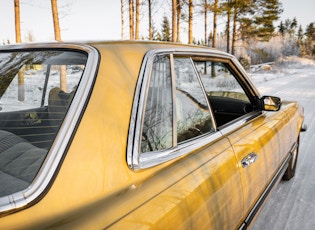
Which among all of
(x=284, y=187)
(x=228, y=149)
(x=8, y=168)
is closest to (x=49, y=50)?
(x=8, y=168)

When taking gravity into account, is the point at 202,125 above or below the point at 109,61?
below

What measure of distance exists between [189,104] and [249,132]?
0.62 metres

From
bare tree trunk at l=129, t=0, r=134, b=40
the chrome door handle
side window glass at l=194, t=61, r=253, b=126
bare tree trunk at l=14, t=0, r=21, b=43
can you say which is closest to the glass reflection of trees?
the chrome door handle

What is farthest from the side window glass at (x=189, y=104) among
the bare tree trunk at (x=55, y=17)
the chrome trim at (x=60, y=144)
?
the bare tree trunk at (x=55, y=17)

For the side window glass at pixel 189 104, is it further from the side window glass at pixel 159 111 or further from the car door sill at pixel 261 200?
the car door sill at pixel 261 200

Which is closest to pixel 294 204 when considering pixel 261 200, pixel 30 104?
pixel 261 200

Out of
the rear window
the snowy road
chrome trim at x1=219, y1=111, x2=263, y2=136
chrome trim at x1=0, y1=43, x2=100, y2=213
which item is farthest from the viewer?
the snowy road

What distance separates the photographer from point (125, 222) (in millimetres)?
942

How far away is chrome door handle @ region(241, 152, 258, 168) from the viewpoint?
1.83 metres

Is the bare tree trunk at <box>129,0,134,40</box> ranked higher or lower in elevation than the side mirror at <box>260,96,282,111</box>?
higher

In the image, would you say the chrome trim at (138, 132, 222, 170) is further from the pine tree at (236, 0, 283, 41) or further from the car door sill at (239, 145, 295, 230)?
the pine tree at (236, 0, 283, 41)

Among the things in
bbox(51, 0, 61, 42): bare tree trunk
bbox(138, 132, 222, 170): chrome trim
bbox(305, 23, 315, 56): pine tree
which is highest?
bbox(305, 23, 315, 56): pine tree

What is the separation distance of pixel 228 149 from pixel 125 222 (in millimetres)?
987

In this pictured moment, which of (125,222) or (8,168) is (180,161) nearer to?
(125,222)
